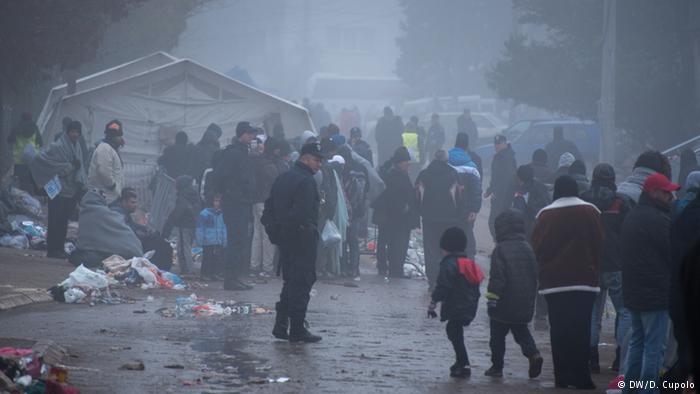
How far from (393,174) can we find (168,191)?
488 cm

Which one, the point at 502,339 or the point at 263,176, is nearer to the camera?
the point at 502,339

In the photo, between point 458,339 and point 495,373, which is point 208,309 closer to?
point 458,339

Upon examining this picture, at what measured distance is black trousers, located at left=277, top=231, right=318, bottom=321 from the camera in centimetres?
Answer: 1067

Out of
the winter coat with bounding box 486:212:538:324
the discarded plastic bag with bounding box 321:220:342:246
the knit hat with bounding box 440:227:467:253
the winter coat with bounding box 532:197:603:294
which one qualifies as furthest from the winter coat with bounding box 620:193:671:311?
the discarded plastic bag with bounding box 321:220:342:246

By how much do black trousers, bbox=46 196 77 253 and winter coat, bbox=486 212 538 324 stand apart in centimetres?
841

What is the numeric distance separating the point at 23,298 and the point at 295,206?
11.5ft

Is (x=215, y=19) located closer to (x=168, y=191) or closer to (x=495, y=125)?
(x=495, y=125)

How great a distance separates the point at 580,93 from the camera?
36375 mm

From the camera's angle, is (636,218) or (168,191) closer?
(636,218)

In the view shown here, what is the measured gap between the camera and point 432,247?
16.2 metres

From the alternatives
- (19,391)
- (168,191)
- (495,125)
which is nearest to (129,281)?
(168,191)

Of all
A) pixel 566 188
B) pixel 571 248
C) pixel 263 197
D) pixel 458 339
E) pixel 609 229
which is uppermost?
pixel 566 188

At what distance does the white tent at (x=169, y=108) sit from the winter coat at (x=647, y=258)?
55.6 feet

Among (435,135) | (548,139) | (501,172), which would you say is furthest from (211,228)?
(548,139)
